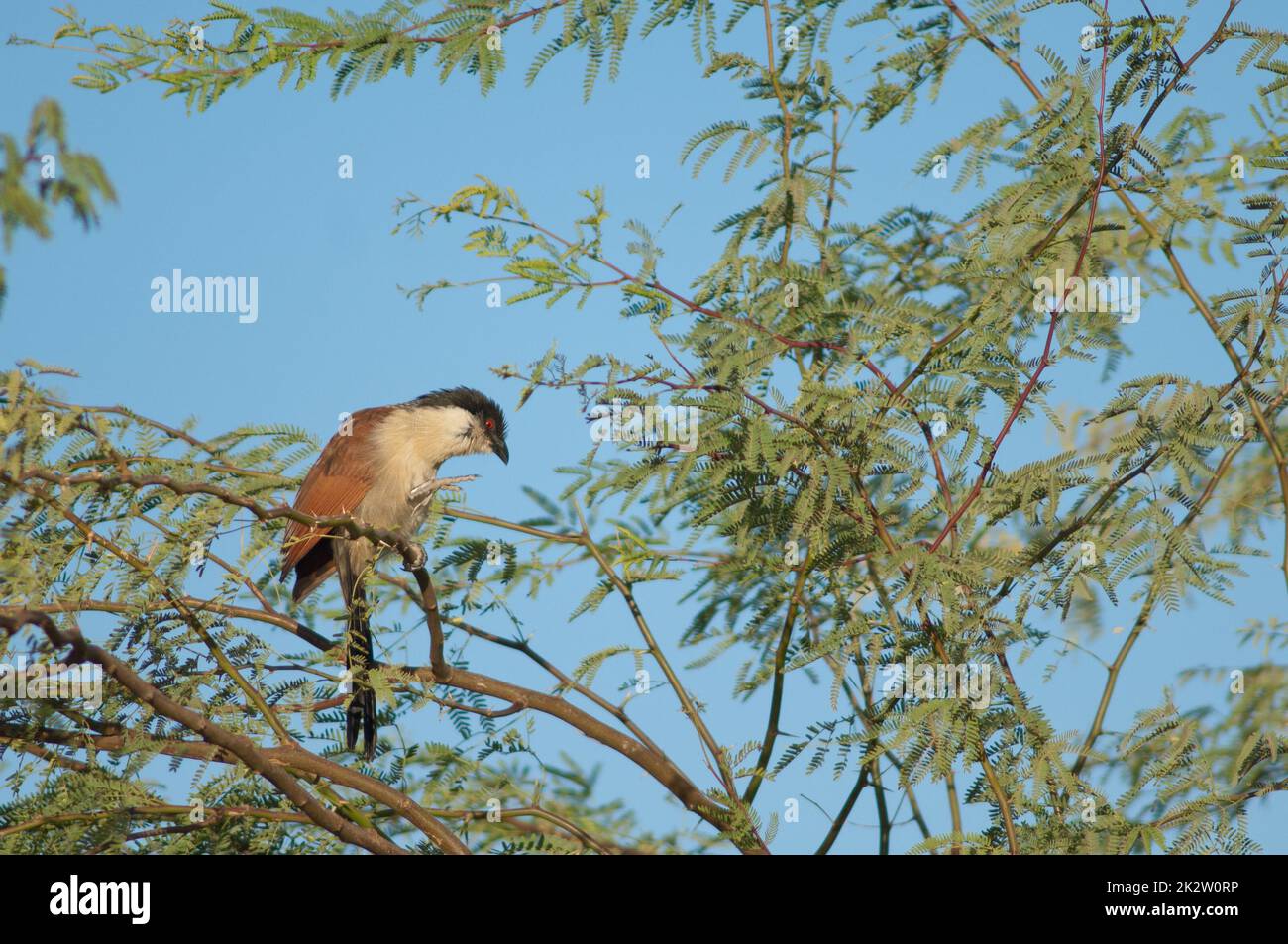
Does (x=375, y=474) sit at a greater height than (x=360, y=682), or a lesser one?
greater

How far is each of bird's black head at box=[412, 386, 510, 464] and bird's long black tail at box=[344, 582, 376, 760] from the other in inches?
83.9

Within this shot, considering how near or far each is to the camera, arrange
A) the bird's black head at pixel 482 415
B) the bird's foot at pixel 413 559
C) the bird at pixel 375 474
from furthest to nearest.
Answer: the bird's black head at pixel 482 415
the bird at pixel 375 474
the bird's foot at pixel 413 559

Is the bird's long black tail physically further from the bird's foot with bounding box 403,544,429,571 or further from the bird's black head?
the bird's black head

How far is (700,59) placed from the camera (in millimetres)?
4758

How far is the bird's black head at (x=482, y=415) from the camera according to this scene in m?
6.97

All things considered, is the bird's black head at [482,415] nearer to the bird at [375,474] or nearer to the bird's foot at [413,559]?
the bird at [375,474]

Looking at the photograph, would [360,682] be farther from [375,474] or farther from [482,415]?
[482,415]

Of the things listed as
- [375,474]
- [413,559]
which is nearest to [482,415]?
[375,474]

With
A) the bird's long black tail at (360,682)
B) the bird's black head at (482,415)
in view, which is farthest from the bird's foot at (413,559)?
the bird's black head at (482,415)

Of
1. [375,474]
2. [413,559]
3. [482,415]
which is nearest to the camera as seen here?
[413,559]

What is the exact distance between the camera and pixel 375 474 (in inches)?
252

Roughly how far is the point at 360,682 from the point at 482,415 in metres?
2.88

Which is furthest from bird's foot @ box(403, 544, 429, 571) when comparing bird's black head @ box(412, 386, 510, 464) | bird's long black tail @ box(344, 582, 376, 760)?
bird's black head @ box(412, 386, 510, 464)

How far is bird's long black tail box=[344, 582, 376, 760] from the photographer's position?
4.38 m
